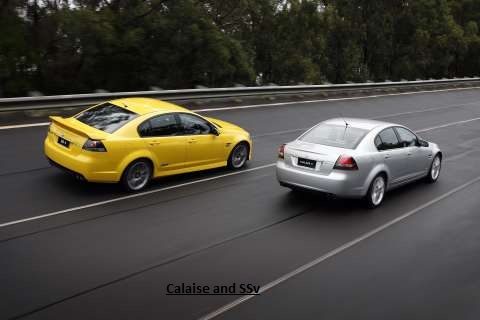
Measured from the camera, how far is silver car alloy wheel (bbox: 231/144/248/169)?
11.3m

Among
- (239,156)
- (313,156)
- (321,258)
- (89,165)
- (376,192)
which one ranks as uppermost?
(89,165)

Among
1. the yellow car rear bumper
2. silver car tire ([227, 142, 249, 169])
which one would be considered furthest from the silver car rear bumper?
the yellow car rear bumper

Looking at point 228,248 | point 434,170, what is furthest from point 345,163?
point 434,170

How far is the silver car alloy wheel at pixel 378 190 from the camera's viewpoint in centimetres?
942

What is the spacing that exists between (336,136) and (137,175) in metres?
3.69

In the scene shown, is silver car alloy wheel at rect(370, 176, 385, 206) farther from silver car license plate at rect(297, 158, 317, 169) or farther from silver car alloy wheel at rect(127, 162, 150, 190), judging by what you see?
silver car alloy wheel at rect(127, 162, 150, 190)

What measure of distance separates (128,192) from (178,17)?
18434 mm

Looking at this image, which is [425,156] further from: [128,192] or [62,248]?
[62,248]

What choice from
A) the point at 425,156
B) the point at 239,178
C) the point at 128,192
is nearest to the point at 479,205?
the point at 425,156

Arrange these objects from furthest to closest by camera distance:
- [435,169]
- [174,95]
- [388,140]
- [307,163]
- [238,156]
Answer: [174,95] → [435,169] → [238,156] → [388,140] → [307,163]

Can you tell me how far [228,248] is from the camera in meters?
7.35

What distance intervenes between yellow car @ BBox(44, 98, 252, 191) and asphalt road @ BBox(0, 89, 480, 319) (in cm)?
37

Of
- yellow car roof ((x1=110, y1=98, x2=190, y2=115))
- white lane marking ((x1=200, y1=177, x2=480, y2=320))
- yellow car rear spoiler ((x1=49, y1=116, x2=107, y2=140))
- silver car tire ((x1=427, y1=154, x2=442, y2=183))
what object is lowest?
white lane marking ((x1=200, y1=177, x2=480, y2=320))

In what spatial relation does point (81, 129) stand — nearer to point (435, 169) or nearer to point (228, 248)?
point (228, 248)
